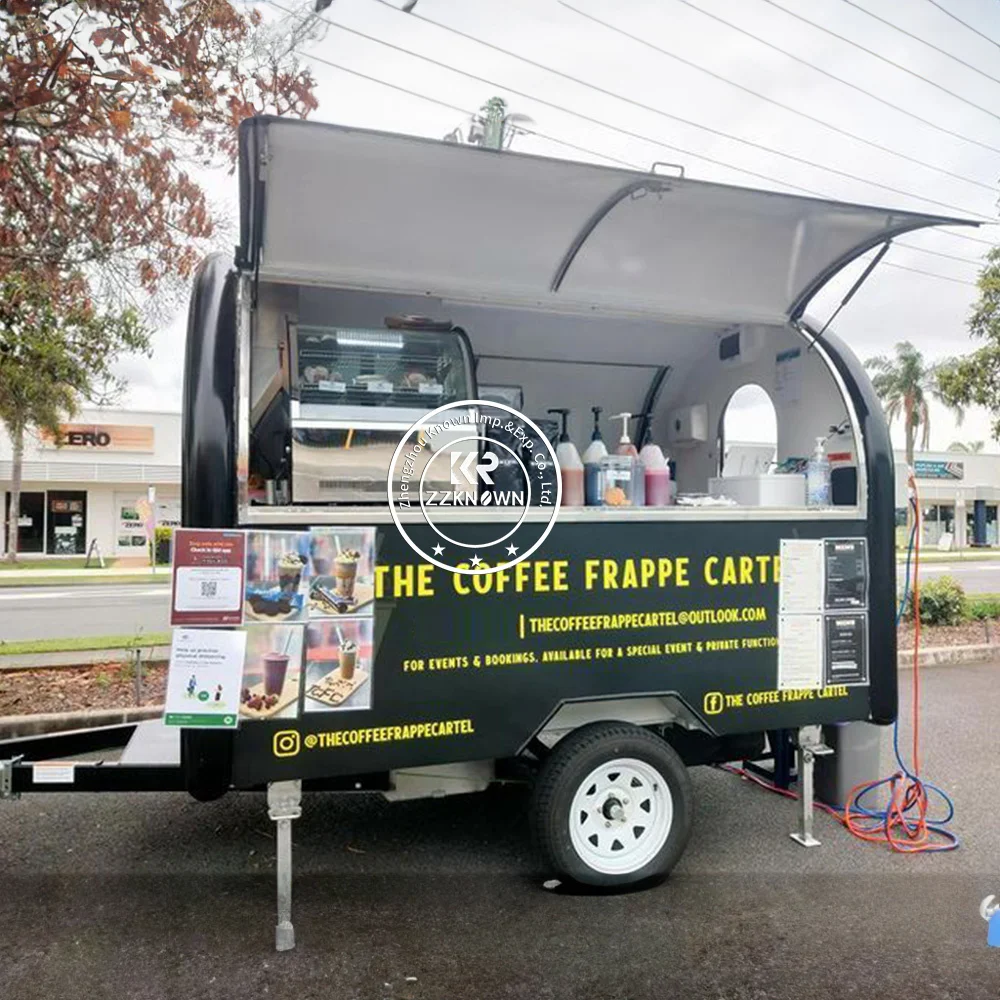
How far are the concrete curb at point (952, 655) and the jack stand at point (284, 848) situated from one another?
759 cm

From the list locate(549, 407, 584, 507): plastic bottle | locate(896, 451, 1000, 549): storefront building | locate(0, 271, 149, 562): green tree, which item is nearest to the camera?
locate(549, 407, 584, 507): plastic bottle

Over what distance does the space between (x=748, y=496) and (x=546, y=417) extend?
1.31 metres

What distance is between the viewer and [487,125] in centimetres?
366

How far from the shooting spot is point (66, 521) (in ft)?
95.7

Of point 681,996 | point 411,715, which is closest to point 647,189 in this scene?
point 411,715

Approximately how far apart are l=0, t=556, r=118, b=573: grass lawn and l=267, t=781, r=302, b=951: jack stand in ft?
74.4

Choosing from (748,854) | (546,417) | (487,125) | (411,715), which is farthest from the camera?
(546,417)

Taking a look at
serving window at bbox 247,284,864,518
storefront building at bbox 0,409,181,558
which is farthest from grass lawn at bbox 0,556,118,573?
serving window at bbox 247,284,864,518

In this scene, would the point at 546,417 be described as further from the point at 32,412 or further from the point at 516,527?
the point at 32,412

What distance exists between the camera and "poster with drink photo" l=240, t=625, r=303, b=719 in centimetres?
312

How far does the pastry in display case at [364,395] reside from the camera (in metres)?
3.44

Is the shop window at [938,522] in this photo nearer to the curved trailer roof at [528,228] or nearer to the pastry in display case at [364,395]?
the curved trailer roof at [528,228]

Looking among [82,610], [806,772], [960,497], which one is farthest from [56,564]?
[960,497]

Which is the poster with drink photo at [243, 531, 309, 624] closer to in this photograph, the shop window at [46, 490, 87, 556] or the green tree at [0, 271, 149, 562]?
the green tree at [0, 271, 149, 562]
